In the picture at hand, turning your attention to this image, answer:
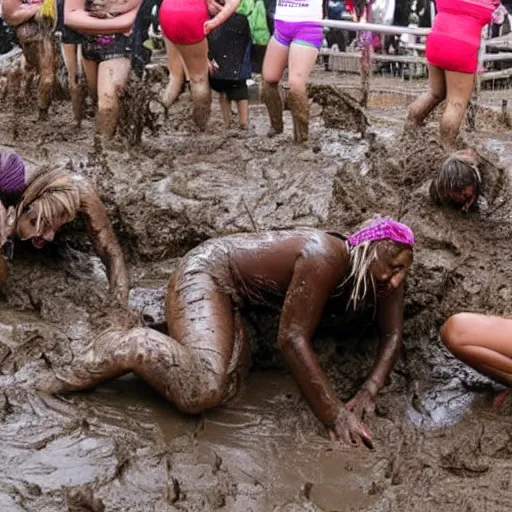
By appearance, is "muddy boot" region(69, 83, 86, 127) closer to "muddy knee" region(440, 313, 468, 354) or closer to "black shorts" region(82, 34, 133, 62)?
"black shorts" region(82, 34, 133, 62)

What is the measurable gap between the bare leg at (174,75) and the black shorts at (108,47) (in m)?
0.90

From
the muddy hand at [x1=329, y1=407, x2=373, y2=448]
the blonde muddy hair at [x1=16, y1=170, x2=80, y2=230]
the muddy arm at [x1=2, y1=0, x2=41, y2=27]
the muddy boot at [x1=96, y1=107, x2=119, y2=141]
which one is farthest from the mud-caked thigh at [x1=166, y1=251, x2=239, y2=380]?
the muddy arm at [x1=2, y1=0, x2=41, y2=27]

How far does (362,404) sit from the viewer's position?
148 inches

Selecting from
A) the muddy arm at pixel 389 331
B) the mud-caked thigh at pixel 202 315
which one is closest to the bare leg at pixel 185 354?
the mud-caked thigh at pixel 202 315

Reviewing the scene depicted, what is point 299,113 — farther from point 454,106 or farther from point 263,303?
point 263,303

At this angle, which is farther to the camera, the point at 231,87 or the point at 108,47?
the point at 231,87

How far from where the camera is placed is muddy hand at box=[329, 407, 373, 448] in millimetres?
3533

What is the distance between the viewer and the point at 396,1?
12164mm

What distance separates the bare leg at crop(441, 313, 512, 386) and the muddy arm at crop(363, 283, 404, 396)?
0.71ft

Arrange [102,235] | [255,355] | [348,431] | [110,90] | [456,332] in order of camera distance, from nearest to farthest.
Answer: [348,431], [456,332], [255,355], [102,235], [110,90]

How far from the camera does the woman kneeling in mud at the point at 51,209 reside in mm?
4426

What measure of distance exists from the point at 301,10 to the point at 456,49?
111cm

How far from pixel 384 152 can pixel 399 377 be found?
2503mm

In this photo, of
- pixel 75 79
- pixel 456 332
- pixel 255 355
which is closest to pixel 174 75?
pixel 75 79
